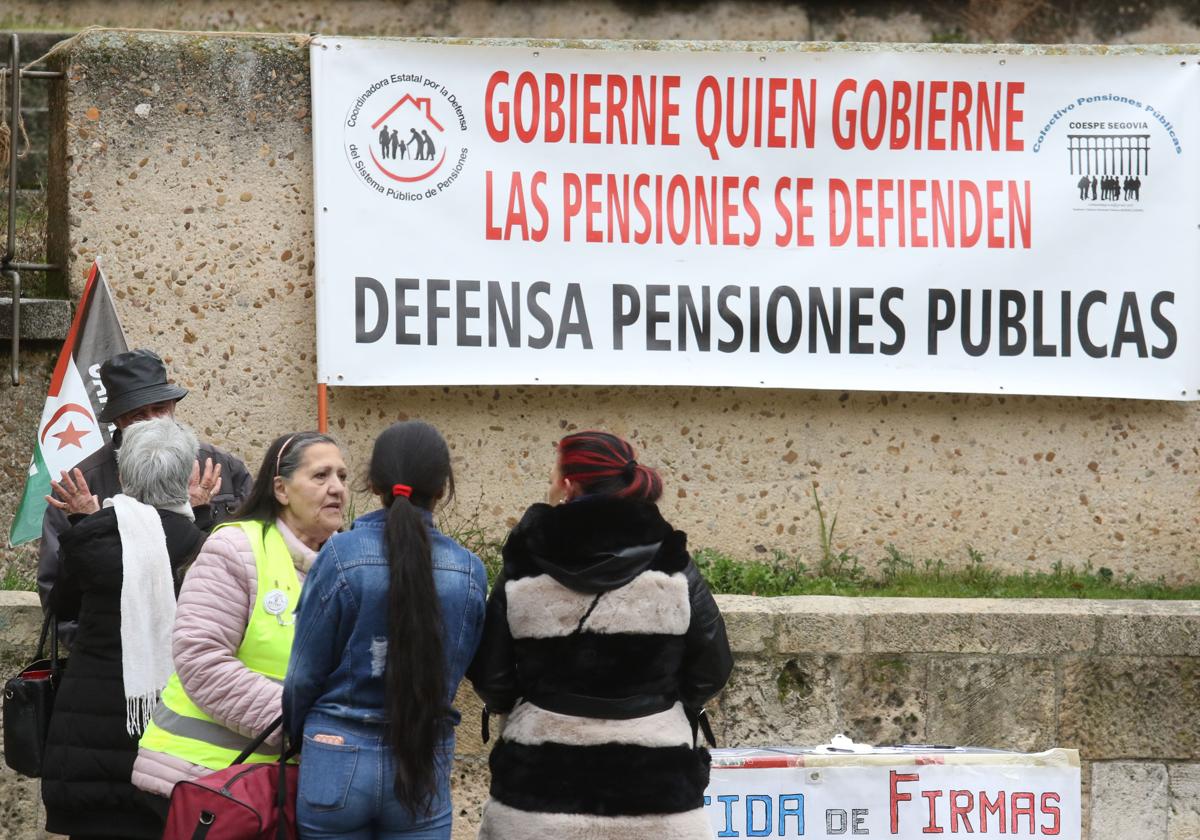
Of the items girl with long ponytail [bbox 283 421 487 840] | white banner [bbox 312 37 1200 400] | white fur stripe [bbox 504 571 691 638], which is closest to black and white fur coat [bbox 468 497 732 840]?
white fur stripe [bbox 504 571 691 638]

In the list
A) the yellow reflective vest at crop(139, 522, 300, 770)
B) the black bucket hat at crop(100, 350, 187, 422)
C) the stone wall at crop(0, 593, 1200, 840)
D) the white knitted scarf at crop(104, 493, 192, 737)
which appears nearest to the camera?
the yellow reflective vest at crop(139, 522, 300, 770)

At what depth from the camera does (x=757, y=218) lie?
592 centimetres

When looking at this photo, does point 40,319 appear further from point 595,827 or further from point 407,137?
point 595,827

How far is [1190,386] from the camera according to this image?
604 cm

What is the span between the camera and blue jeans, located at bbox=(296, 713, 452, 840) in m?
3.38

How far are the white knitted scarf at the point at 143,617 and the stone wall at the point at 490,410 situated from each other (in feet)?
6.43

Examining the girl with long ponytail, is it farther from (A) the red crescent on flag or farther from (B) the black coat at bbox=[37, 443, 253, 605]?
(A) the red crescent on flag

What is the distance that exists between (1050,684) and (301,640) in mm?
2917

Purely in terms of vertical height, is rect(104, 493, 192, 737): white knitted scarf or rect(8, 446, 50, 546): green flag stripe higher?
rect(8, 446, 50, 546): green flag stripe

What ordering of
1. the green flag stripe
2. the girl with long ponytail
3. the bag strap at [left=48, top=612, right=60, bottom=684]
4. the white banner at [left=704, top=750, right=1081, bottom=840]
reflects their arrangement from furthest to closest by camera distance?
1. the green flag stripe
2. the white banner at [left=704, top=750, right=1081, bottom=840]
3. the bag strap at [left=48, top=612, right=60, bottom=684]
4. the girl with long ponytail

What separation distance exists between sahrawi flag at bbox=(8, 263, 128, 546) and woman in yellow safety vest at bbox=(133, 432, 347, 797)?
1872 mm

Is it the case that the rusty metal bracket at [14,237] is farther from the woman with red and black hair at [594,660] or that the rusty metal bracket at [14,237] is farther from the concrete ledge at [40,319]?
the woman with red and black hair at [594,660]

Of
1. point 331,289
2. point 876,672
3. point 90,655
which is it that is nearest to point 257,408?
point 331,289

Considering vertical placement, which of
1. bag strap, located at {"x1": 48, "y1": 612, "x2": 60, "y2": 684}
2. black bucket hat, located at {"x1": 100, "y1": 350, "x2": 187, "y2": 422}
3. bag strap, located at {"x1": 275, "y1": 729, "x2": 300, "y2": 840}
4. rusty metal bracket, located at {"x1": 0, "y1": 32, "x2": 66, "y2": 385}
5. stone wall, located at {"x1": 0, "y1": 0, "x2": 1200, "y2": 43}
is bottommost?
bag strap, located at {"x1": 275, "y1": 729, "x2": 300, "y2": 840}
